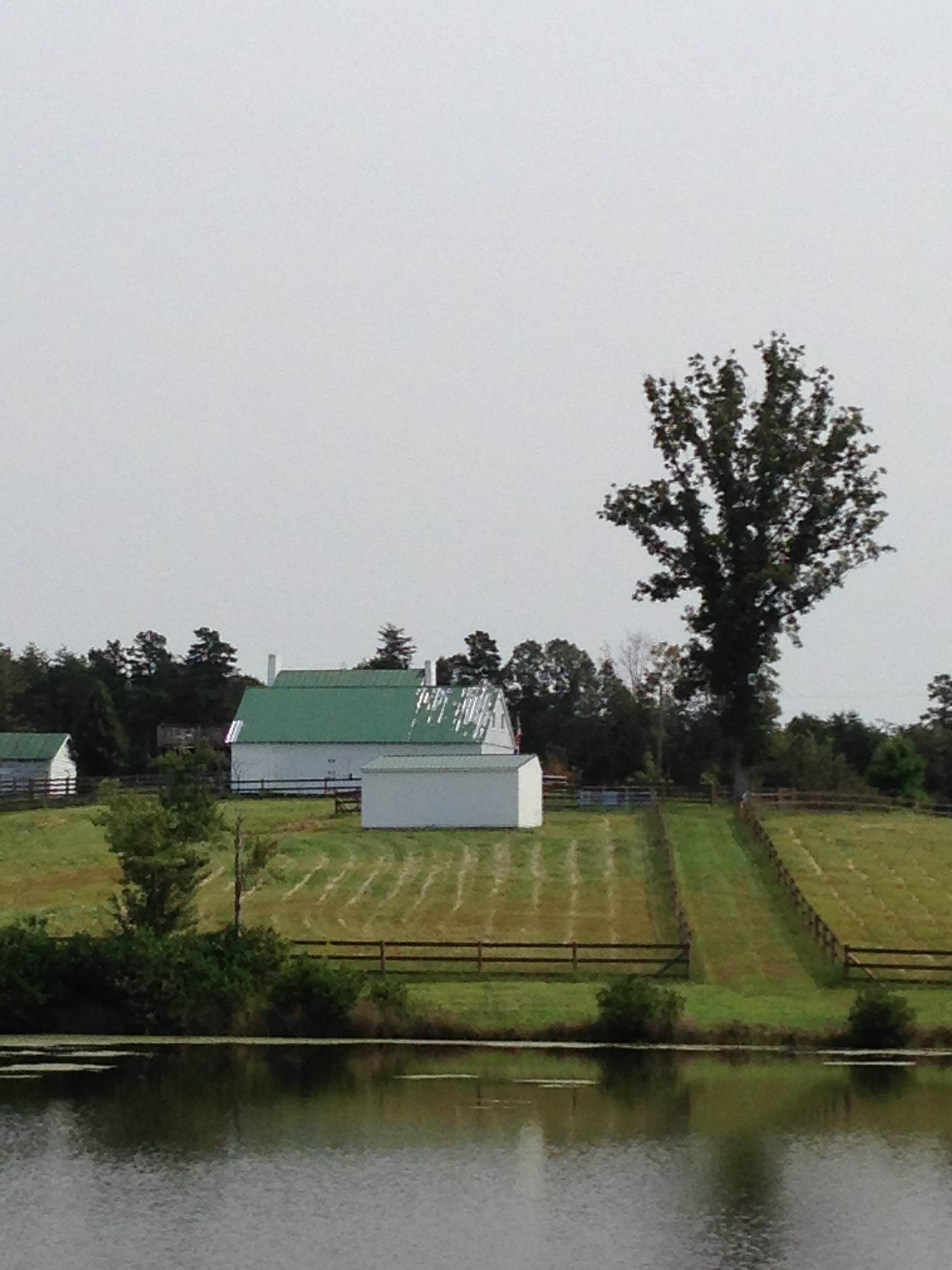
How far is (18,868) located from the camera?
6612 cm

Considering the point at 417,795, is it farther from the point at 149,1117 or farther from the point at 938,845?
the point at 149,1117

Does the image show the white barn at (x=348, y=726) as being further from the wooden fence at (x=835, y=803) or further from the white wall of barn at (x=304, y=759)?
the wooden fence at (x=835, y=803)

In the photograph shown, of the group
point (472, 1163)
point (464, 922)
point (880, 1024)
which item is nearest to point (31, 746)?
point (464, 922)

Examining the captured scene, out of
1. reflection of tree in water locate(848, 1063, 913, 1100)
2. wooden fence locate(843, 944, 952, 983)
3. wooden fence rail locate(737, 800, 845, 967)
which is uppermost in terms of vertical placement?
wooden fence rail locate(737, 800, 845, 967)

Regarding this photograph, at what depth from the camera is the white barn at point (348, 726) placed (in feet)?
325

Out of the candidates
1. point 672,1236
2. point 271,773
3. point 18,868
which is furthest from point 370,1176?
point 271,773

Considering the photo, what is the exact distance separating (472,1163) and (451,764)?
48.5 metres

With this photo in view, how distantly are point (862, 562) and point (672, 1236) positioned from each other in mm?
61118

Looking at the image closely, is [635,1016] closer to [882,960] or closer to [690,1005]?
[690,1005]

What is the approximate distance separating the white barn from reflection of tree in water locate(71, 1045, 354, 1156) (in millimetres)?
56082

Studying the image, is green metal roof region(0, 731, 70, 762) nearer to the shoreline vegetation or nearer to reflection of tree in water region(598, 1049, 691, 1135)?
the shoreline vegetation

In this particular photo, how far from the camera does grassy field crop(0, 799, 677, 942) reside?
5372 cm

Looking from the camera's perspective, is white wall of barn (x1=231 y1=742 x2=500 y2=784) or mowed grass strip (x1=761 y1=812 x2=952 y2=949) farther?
white wall of barn (x1=231 y1=742 x2=500 y2=784)

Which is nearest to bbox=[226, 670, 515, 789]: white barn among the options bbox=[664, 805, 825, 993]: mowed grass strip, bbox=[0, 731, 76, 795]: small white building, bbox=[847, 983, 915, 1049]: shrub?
bbox=[0, 731, 76, 795]: small white building
